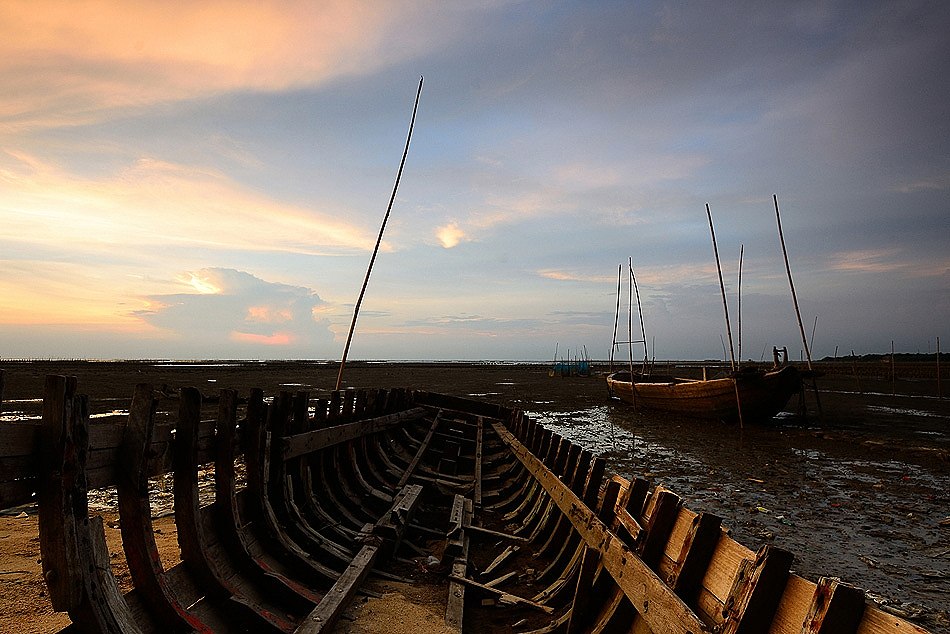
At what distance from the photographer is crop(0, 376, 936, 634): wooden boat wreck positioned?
255 cm

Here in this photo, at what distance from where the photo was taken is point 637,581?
3426 mm

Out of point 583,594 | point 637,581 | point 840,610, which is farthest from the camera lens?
point 583,594

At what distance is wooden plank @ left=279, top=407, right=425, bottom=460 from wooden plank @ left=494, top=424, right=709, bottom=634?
9.73 feet

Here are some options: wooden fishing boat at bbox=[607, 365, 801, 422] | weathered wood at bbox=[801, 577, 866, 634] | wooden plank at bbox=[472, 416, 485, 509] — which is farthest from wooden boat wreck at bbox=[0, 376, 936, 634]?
wooden fishing boat at bbox=[607, 365, 801, 422]

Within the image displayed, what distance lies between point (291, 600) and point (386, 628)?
84cm

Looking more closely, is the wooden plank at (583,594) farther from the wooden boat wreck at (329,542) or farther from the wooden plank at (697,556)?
the wooden plank at (697,556)

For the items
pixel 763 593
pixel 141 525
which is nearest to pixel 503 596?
pixel 763 593

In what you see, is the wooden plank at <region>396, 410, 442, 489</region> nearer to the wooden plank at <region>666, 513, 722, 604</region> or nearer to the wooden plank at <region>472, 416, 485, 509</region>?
the wooden plank at <region>472, 416, 485, 509</region>

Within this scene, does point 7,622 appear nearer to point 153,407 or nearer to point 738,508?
point 153,407

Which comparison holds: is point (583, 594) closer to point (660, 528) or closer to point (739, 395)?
point (660, 528)

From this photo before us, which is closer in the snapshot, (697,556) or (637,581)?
(697,556)

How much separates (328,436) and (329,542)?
1636 millimetres

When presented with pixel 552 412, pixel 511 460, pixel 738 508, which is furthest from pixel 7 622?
pixel 552 412

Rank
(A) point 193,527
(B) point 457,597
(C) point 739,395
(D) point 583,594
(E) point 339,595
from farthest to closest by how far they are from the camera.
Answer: (C) point 739,395 < (B) point 457,597 < (E) point 339,595 < (D) point 583,594 < (A) point 193,527
